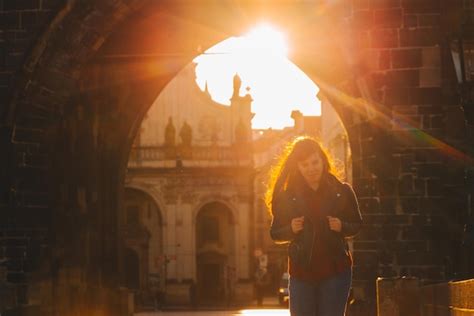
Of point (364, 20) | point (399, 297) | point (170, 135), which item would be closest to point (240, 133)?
point (170, 135)

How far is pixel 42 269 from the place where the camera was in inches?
608

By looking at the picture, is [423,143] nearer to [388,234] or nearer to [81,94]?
[388,234]

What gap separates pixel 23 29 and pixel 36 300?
12.2 feet

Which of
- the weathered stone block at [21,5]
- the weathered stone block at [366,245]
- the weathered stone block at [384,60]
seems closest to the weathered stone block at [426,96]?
the weathered stone block at [384,60]

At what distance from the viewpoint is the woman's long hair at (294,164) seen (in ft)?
22.6

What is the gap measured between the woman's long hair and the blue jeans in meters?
0.61

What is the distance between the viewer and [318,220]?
6.74m

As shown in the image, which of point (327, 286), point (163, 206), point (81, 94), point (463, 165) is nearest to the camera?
point (327, 286)

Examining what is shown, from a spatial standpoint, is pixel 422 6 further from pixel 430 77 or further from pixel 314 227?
pixel 314 227

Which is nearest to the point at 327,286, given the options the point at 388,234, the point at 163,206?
the point at 388,234

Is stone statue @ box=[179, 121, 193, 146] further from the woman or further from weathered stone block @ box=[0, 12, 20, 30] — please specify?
A: the woman

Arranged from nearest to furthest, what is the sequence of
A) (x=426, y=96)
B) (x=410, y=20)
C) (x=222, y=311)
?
(x=426, y=96) → (x=410, y=20) → (x=222, y=311)

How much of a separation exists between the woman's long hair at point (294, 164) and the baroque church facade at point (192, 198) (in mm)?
39583

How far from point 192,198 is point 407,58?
33.1 metres
